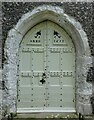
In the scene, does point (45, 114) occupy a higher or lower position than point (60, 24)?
lower

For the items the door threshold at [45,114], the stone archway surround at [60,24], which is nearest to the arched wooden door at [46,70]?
the door threshold at [45,114]

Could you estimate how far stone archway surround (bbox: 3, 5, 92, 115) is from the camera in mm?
6426

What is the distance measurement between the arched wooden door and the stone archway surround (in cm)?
19

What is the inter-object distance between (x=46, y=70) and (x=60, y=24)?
103 cm

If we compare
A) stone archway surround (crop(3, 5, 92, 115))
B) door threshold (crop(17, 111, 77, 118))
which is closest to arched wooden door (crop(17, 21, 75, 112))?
door threshold (crop(17, 111, 77, 118))

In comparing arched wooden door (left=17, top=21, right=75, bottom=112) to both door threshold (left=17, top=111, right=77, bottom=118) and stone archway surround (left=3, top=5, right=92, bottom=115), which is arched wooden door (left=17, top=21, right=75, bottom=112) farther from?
stone archway surround (left=3, top=5, right=92, bottom=115)

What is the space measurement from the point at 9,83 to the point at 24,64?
0.53 meters

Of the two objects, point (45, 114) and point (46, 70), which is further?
point (46, 70)

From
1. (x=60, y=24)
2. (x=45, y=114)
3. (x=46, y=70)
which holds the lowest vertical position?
(x=45, y=114)

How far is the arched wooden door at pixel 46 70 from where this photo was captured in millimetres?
6688

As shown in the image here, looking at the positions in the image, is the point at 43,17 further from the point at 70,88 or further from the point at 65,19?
the point at 70,88

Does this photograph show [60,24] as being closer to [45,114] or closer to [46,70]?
[46,70]

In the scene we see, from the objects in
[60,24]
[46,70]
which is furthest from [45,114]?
[60,24]

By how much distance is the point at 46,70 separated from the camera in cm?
671
